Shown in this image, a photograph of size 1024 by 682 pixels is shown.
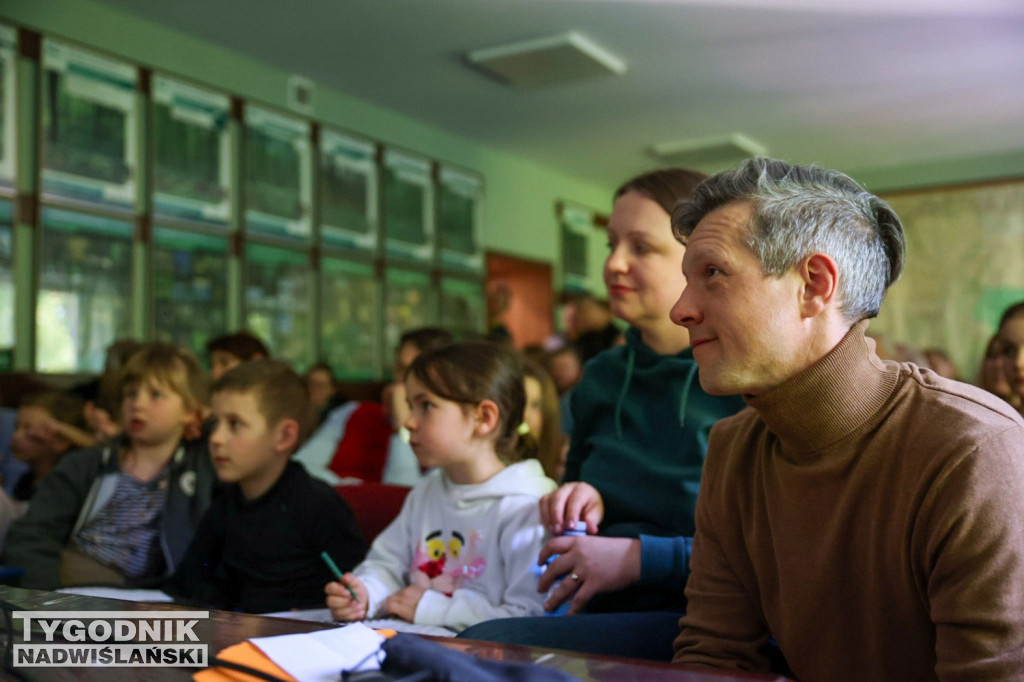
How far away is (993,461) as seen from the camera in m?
0.86

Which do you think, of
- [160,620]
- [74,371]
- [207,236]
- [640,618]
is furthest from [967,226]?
[160,620]

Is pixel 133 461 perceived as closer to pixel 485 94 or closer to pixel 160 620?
pixel 160 620

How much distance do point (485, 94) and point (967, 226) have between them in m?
4.57

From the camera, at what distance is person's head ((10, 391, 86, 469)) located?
3305mm

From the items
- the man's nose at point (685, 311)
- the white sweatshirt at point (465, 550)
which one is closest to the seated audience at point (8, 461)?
the white sweatshirt at point (465, 550)

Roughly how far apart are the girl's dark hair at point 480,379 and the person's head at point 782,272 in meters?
0.92

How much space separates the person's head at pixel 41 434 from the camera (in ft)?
10.8

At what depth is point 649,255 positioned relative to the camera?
1.62 m

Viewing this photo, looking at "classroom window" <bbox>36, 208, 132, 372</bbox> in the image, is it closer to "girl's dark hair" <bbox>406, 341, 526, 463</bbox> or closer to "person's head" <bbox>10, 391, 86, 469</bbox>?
"person's head" <bbox>10, 391, 86, 469</bbox>

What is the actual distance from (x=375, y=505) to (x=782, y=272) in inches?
53.9

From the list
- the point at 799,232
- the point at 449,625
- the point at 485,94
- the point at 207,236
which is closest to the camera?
the point at 799,232

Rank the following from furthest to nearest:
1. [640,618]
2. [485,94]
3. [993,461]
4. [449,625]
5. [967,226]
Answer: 1. [967,226]
2. [485,94]
3. [449,625]
4. [640,618]
5. [993,461]

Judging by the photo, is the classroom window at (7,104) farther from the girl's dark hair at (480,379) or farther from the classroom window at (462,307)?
the classroom window at (462,307)

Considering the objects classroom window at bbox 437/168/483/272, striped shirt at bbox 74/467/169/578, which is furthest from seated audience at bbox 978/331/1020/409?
classroom window at bbox 437/168/483/272
